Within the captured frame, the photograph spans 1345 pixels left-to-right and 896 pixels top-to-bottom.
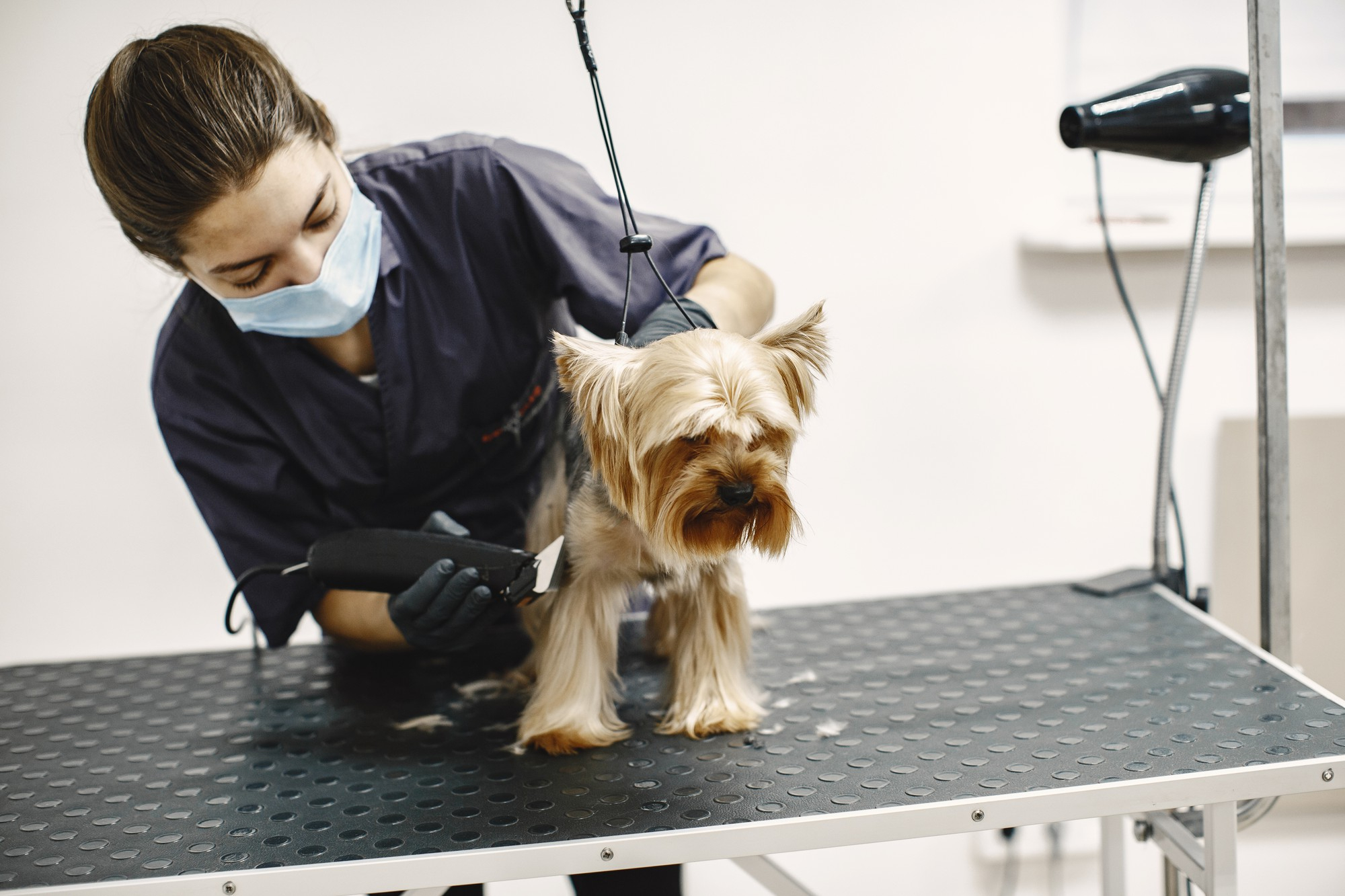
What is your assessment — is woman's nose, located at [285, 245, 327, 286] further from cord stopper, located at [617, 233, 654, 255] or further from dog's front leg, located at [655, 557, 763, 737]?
dog's front leg, located at [655, 557, 763, 737]

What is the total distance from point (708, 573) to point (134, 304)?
4.16ft

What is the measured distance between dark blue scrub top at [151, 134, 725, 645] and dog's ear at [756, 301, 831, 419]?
30 centimetres

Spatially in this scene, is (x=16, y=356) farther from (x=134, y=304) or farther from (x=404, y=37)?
(x=404, y=37)

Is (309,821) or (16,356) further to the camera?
(16,356)

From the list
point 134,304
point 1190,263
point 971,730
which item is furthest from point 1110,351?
point 134,304

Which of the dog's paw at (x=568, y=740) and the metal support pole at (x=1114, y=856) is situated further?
the metal support pole at (x=1114, y=856)

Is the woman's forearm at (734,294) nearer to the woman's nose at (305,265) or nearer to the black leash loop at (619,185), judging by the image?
the black leash loop at (619,185)

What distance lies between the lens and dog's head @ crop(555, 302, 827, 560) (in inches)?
34.5

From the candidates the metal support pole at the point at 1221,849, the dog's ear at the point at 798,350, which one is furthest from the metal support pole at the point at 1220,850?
the dog's ear at the point at 798,350

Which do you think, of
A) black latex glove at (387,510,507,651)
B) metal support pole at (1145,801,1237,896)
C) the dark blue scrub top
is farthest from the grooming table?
the dark blue scrub top

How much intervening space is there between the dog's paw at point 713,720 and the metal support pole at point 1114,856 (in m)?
0.73

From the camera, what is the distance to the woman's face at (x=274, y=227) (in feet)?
3.43

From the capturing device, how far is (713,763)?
1.00 m

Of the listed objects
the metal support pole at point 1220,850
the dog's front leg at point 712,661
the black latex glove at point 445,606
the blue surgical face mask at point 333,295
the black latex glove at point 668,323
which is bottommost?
the metal support pole at point 1220,850
